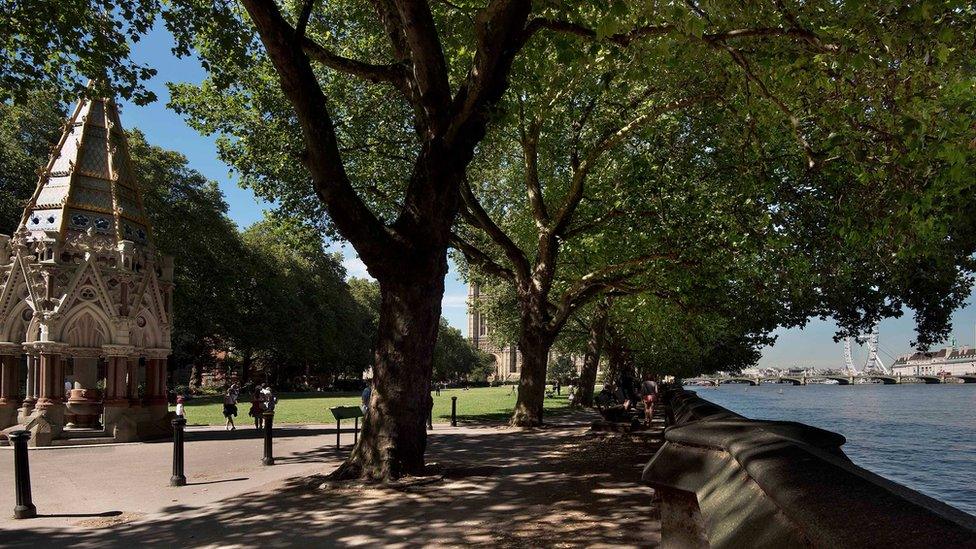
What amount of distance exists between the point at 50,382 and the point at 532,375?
43.4 ft

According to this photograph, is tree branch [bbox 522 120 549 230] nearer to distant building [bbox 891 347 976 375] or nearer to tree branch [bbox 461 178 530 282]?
tree branch [bbox 461 178 530 282]

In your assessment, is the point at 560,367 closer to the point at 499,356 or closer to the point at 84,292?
the point at 499,356

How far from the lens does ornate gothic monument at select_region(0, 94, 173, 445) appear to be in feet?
55.6

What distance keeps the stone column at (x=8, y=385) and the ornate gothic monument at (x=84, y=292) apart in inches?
1.1

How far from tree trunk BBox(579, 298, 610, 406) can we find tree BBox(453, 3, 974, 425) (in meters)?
4.88

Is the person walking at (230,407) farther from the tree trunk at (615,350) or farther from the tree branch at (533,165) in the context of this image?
the tree trunk at (615,350)

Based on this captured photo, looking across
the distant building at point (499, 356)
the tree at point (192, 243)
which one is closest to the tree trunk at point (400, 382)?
the tree at point (192, 243)

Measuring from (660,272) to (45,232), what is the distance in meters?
16.8

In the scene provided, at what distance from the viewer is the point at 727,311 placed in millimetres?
19891

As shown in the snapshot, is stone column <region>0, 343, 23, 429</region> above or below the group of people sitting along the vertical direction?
above

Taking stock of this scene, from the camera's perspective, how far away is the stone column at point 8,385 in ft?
56.9

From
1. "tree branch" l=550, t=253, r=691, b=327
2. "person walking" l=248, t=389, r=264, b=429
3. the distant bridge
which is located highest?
"tree branch" l=550, t=253, r=691, b=327

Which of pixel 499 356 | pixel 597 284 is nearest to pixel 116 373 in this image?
pixel 597 284

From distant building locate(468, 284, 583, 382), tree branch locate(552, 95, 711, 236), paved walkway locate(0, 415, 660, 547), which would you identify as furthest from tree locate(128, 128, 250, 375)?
distant building locate(468, 284, 583, 382)
